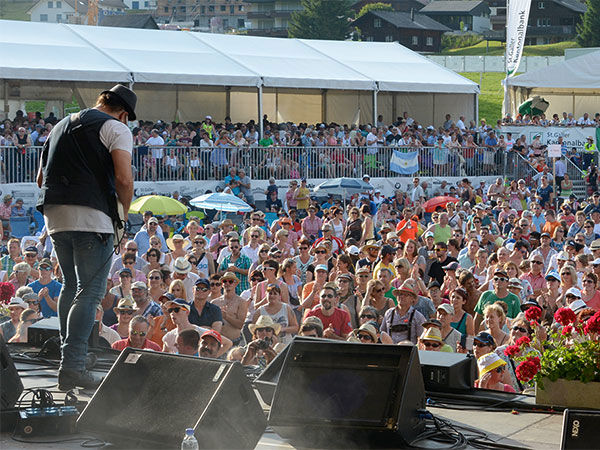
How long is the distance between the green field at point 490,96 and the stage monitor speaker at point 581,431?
198ft

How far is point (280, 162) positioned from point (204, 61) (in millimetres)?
3997

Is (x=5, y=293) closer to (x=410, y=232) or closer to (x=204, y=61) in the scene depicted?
(x=410, y=232)

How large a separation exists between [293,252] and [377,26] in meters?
82.4

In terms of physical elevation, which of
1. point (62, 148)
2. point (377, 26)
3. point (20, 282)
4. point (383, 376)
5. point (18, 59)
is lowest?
point (20, 282)

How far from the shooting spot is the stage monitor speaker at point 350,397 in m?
4.62

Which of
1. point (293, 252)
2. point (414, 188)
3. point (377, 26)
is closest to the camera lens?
point (293, 252)

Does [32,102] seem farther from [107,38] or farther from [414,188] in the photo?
[414,188]

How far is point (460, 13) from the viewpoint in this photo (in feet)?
386

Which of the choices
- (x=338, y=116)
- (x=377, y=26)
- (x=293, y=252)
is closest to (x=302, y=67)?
(x=338, y=116)

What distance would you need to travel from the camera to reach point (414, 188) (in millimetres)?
26844

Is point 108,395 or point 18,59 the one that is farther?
point 18,59

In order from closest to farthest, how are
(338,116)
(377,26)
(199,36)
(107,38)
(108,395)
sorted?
1. (108,395)
2. (107,38)
3. (199,36)
4. (338,116)
5. (377,26)

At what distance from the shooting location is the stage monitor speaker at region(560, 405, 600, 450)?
4262 mm

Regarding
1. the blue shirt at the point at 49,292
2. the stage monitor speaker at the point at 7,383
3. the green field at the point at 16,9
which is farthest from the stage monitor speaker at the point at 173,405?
the green field at the point at 16,9
